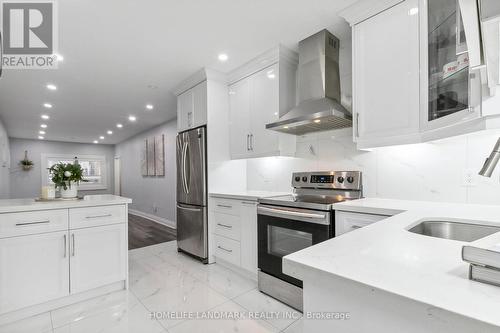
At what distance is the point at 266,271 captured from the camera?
2.21 metres

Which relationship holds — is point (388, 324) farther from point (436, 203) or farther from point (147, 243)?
point (147, 243)

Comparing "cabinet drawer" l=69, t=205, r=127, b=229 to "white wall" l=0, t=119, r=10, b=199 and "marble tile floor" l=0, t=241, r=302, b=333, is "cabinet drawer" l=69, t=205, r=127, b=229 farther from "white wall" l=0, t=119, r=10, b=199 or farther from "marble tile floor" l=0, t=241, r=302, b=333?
"white wall" l=0, t=119, r=10, b=199

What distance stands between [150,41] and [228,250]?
2364 mm

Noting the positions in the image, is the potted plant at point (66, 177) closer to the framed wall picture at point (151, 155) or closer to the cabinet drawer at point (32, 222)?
the cabinet drawer at point (32, 222)

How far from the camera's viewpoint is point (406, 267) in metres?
0.58

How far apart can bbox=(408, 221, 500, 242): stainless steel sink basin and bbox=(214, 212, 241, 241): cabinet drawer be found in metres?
1.75

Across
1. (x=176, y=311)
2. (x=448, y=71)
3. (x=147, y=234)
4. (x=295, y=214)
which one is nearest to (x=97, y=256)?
(x=176, y=311)

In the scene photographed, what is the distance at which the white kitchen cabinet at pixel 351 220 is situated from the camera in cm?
160

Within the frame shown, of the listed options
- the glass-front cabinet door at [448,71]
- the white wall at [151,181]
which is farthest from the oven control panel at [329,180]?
the white wall at [151,181]

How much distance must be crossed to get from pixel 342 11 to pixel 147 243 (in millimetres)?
4097

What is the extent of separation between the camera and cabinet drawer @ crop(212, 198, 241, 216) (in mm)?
2647

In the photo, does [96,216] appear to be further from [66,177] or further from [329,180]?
[329,180]

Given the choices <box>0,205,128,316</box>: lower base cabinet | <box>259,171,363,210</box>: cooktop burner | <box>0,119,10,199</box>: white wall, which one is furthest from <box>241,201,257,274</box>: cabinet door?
<box>0,119,10,199</box>: white wall

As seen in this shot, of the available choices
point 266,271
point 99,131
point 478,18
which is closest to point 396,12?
point 478,18
